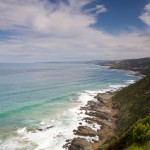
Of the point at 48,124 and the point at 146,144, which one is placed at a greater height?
the point at 146,144

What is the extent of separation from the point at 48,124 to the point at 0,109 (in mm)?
17128

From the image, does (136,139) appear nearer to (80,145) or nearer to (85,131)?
(80,145)

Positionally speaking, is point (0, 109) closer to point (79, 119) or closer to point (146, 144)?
point (79, 119)

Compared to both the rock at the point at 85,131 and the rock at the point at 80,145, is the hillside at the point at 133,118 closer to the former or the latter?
the rock at the point at 85,131

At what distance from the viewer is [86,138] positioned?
32.8 meters

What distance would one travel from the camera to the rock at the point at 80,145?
28781 mm

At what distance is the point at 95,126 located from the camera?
3809cm

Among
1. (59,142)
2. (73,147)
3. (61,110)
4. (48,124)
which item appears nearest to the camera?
(73,147)

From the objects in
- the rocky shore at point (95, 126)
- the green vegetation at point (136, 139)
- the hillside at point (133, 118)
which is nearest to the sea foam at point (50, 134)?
the rocky shore at point (95, 126)

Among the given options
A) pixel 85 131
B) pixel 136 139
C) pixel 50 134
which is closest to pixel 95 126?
pixel 85 131

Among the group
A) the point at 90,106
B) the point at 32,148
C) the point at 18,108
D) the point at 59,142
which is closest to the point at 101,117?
the point at 90,106

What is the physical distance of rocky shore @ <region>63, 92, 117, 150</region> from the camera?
98.0ft

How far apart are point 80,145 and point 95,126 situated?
9472mm

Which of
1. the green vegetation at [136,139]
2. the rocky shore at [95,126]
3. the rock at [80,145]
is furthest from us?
the rocky shore at [95,126]
